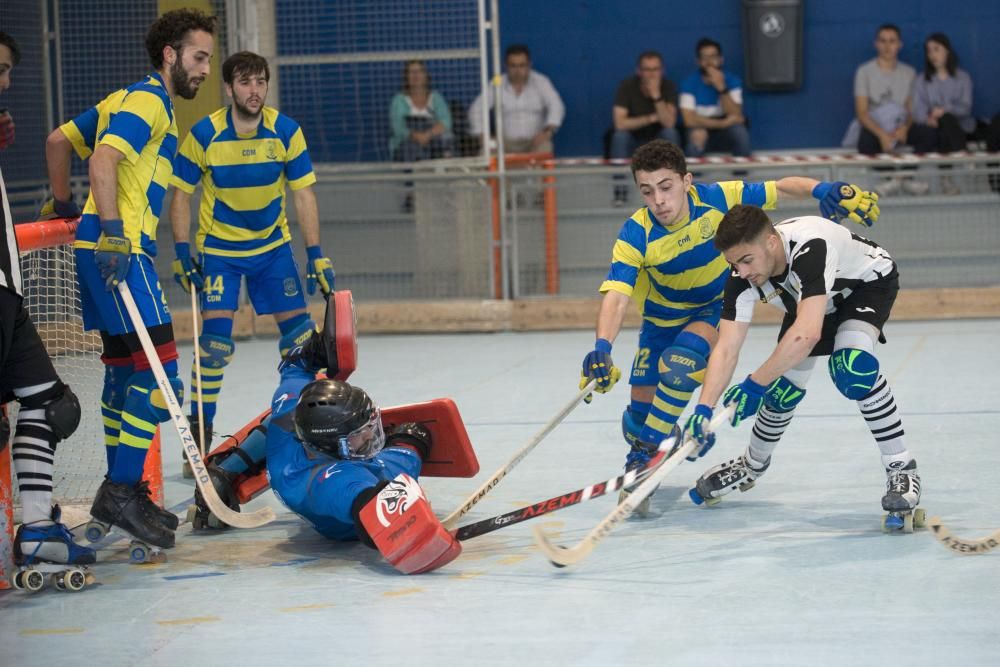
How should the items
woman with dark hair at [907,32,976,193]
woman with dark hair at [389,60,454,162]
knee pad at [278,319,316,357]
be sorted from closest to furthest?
1. knee pad at [278,319,316,357]
2. woman with dark hair at [389,60,454,162]
3. woman with dark hair at [907,32,976,193]

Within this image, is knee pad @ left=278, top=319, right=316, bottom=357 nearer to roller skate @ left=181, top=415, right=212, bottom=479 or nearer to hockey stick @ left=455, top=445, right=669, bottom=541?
roller skate @ left=181, top=415, right=212, bottom=479

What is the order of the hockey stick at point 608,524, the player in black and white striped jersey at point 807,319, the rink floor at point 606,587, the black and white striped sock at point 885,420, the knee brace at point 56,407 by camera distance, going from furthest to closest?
1. the black and white striped sock at point 885,420
2. the player in black and white striped jersey at point 807,319
3. the knee brace at point 56,407
4. the hockey stick at point 608,524
5. the rink floor at point 606,587

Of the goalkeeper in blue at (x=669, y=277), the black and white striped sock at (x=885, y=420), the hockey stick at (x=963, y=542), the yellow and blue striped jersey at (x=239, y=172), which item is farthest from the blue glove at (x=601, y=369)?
the yellow and blue striped jersey at (x=239, y=172)

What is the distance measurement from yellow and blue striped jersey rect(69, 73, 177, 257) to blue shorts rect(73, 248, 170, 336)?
0.18 ft

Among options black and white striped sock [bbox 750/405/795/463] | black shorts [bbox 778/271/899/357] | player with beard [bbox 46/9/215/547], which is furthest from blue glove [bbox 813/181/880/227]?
player with beard [bbox 46/9/215/547]

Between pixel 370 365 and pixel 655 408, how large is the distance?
12.8 feet

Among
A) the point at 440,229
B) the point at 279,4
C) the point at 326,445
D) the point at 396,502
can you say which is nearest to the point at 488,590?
the point at 396,502

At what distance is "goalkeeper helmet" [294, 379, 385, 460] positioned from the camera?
4.30 meters

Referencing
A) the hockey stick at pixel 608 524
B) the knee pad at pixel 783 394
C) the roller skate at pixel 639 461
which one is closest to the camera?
the hockey stick at pixel 608 524

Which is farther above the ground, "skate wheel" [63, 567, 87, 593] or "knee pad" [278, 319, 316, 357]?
"knee pad" [278, 319, 316, 357]

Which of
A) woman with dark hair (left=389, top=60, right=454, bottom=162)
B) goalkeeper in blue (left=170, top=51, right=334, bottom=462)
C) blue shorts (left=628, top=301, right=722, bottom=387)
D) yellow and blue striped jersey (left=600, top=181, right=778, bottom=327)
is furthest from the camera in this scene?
woman with dark hair (left=389, top=60, right=454, bottom=162)

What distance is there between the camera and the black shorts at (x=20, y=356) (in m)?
4.04

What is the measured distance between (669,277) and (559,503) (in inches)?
47.0

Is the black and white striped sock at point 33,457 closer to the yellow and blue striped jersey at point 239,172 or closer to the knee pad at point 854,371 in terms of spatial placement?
the yellow and blue striped jersey at point 239,172
